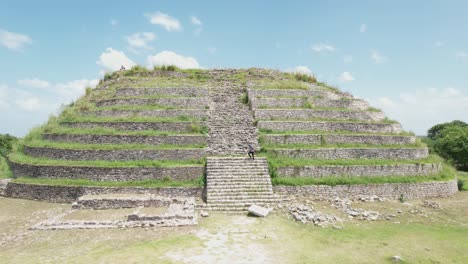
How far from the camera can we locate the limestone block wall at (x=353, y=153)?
20.5 metres

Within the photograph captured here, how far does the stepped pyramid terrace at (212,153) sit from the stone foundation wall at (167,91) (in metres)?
0.10

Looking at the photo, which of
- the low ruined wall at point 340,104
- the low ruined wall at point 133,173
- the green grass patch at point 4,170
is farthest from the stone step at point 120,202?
the low ruined wall at point 340,104

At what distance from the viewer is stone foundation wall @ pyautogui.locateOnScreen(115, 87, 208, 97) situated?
87.5 feet

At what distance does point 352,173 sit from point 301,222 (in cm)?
659

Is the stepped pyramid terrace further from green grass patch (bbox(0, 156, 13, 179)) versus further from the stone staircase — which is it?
green grass patch (bbox(0, 156, 13, 179))

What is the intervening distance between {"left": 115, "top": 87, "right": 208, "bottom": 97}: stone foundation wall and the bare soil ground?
1266 centimetres

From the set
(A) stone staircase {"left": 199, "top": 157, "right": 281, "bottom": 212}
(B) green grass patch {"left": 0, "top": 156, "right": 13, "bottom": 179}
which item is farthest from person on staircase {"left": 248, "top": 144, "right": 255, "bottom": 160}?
A: (B) green grass patch {"left": 0, "top": 156, "right": 13, "bottom": 179}

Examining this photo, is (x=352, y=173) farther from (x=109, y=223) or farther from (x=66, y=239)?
(x=66, y=239)

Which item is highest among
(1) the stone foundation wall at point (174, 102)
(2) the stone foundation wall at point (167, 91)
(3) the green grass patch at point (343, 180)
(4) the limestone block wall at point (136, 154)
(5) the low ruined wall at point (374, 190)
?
(2) the stone foundation wall at point (167, 91)

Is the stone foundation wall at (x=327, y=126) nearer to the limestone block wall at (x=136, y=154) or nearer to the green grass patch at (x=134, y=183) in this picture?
the limestone block wall at (x=136, y=154)

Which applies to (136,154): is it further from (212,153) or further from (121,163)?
(212,153)

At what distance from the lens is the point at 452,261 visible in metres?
10.9

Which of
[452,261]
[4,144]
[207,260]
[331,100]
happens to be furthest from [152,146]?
[4,144]

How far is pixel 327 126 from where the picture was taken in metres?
23.3
